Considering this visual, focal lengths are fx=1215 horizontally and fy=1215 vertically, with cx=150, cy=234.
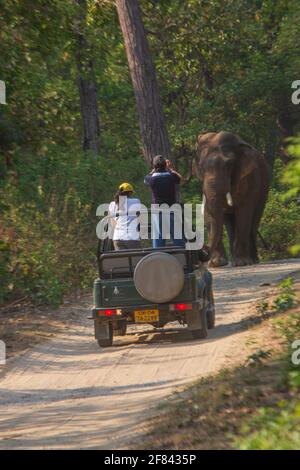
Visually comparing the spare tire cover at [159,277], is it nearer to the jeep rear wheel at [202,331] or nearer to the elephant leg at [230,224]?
the jeep rear wheel at [202,331]

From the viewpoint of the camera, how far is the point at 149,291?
602 inches

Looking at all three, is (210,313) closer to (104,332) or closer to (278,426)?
(104,332)

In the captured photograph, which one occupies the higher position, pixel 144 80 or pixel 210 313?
pixel 144 80

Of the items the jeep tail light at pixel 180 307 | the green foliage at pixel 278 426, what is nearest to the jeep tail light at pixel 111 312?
the jeep tail light at pixel 180 307

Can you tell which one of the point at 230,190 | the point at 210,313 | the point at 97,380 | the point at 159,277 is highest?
the point at 230,190

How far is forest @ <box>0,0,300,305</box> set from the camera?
57.3 ft

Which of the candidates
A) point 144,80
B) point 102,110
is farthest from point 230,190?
point 102,110

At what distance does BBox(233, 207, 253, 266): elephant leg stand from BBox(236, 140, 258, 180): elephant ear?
1.00 m

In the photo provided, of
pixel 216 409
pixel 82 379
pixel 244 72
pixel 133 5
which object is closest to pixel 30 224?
pixel 133 5

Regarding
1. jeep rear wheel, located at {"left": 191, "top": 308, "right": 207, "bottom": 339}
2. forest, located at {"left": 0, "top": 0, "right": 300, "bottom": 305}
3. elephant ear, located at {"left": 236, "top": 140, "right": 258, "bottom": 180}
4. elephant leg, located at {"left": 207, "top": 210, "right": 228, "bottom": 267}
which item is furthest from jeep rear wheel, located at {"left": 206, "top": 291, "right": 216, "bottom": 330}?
elephant ear, located at {"left": 236, "top": 140, "right": 258, "bottom": 180}

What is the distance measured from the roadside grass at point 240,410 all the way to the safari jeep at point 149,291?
3130 mm

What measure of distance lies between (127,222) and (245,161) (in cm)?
1010

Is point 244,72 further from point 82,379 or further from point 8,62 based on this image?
point 82,379
